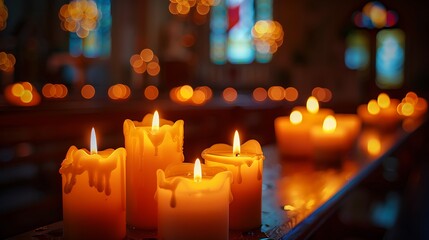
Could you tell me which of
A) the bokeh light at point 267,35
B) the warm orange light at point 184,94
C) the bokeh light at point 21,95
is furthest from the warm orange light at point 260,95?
the bokeh light at point 21,95

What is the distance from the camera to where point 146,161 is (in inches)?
37.0

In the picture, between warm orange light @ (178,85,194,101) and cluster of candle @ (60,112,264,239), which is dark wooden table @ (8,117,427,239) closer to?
cluster of candle @ (60,112,264,239)

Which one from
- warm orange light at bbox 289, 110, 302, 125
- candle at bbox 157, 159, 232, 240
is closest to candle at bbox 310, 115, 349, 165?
warm orange light at bbox 289, 110, 302, 125

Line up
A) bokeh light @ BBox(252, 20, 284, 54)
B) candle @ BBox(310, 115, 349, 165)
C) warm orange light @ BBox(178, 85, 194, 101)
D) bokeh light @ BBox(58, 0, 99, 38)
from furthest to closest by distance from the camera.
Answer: bokeh light @ BBox(252, 20, 284, 54)
bokeh light @ BBox(58, 0, 99, 38)
warm orange light @ BBox(178, 85, 194, 101)
candle @ BBox(310, 115, 349, 165)

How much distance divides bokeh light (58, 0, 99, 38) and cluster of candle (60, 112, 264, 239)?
8.88 meters

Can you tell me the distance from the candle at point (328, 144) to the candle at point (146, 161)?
104cm

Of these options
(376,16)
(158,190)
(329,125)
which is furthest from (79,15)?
(158,190)

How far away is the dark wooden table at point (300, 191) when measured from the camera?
0.96 metres

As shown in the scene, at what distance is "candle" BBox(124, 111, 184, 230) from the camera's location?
0.93 metres

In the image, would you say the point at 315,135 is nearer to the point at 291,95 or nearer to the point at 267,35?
the point at 291,95

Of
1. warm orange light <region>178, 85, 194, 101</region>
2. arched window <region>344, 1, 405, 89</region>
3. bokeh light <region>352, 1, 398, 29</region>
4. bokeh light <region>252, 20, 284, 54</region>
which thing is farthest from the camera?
bokeh light <region>252, 20, 284, 54</region>

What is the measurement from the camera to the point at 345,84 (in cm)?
1269

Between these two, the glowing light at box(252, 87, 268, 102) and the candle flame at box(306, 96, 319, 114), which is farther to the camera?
the glowing light at box(252, 87, 268, 102)

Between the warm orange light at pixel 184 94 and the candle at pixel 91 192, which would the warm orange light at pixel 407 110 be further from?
the candle at pixel 91 192
